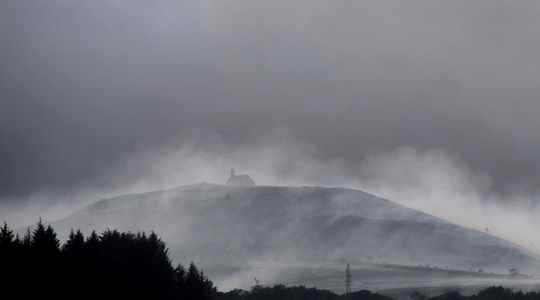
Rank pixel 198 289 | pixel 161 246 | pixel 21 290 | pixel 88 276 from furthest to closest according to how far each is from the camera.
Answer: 1. pixel 161 246
2. pixel 198 289
3. pixel 88 276
4. pixel 21 290

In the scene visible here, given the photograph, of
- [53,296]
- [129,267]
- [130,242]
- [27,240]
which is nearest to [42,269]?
[53,296]

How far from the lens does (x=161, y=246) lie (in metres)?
176

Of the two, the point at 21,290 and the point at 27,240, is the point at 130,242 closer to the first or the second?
the point at 27,240

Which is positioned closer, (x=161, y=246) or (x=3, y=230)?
(x=3, y=230)

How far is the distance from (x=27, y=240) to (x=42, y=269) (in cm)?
1322

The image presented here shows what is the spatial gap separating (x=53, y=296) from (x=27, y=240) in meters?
15.3

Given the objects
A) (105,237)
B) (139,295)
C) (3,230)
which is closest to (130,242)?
(105,237)

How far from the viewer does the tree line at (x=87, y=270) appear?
11325 cm

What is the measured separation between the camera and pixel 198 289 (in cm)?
14700

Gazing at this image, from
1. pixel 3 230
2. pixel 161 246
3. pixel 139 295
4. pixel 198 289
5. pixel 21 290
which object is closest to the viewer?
pixel 21 290

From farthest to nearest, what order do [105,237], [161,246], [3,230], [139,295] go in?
[161,246] → [105,237] → [139,295] → [3,230]

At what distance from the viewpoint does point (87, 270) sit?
127 m

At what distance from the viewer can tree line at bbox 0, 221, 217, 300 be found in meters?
113

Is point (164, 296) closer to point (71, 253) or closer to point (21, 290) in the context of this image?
point (71, 253)
